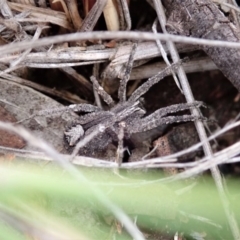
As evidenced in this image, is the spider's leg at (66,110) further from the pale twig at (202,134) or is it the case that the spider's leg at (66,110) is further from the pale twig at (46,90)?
the pale twig at (202,134)

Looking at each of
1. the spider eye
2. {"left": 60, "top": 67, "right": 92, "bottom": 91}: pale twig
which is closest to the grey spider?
the spider eye

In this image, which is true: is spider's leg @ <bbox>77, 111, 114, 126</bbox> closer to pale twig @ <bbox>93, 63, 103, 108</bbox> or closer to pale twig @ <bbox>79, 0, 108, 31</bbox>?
pale twig @ <bbox>93, 63, 103, 108</bbox>

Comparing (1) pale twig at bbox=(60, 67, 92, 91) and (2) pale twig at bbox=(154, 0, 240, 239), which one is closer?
(2) pale twig at bbox=(154, 0, 240, 239)

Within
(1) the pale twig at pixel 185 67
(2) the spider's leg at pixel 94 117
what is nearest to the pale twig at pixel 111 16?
(1) the pale twig at pixel 185 67

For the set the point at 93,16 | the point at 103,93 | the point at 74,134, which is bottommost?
the point at 74,134

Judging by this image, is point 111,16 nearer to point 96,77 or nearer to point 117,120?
point 96,77

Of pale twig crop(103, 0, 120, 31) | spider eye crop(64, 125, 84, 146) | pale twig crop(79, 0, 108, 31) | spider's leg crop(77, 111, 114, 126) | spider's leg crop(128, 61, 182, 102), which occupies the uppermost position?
pale twig crop(103, 0, 120, 31)

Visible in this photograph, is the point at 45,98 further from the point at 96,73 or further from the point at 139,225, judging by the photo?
the point at 139,225

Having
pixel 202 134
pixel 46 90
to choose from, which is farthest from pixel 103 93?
pixel 202 134
